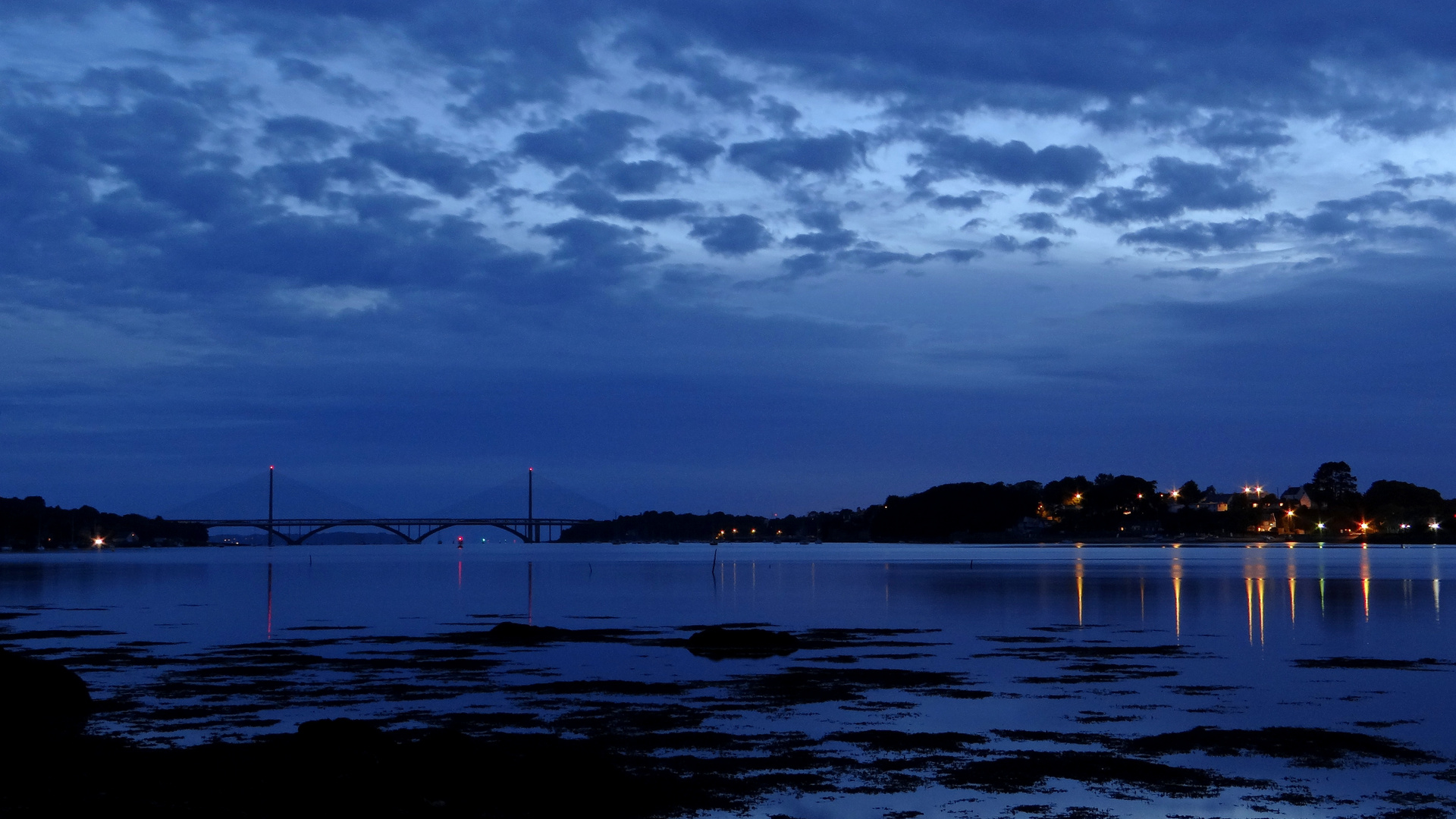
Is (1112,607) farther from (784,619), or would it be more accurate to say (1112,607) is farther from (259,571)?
(259,571)

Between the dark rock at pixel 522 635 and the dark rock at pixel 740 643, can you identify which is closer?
the dark rock at pixel 740 643

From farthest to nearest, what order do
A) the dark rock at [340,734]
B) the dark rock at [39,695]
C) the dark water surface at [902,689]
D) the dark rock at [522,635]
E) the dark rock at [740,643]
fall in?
the dark rock at [522,635], the dark rock at [740,643], the dark rock at [39,695], the dark water surface at [902,689], the dark rock at [340,734]

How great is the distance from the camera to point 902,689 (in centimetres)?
2792

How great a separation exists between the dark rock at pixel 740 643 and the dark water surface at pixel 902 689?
663 mm

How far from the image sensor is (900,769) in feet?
61.7

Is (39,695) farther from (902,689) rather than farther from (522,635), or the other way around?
(522,635)

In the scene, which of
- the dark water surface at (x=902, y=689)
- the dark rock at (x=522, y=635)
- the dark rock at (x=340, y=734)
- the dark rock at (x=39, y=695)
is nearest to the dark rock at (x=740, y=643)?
the dark water surface at (x=902, y=689)

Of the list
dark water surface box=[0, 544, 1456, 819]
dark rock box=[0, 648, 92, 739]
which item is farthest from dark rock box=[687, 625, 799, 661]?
dark rock box=[0, 648, 92, 739]

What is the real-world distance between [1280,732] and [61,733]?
19.9 meters

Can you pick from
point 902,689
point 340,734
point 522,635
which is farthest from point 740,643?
point 340,734

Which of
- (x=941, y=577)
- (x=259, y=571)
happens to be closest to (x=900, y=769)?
(x=941, y=577)

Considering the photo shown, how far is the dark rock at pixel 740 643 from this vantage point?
36719 millimetres

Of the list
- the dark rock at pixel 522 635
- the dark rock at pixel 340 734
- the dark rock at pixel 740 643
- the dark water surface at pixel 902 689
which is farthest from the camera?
the dark rock at pixel 522 635

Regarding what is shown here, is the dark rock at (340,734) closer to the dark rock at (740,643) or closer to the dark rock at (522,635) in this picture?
the dark rock at (740,643)
